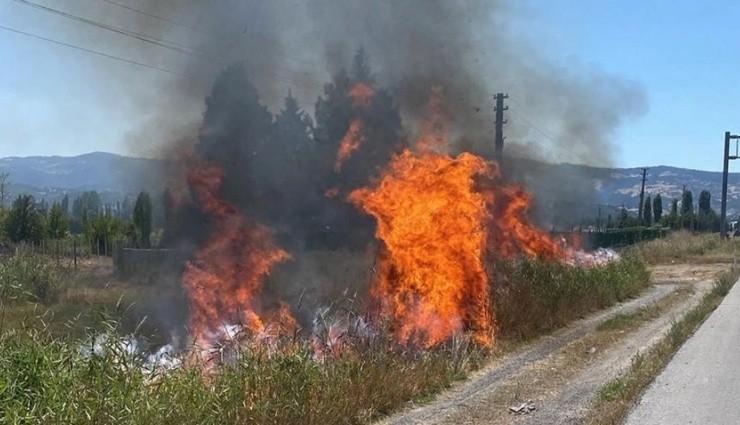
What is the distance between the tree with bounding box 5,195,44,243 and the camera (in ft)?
105

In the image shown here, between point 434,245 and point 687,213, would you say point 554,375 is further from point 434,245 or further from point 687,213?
point 687,213

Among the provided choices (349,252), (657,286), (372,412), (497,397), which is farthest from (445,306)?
(657,286)

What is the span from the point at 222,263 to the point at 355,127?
7535 millimetres

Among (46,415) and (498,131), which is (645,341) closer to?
(46,415)

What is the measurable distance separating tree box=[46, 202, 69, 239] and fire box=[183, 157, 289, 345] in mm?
20023

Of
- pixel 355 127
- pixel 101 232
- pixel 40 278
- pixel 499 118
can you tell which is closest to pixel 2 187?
pixel 101 232

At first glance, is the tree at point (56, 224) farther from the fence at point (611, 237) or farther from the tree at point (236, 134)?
the fence at point (611, 237)

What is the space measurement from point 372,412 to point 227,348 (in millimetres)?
1798

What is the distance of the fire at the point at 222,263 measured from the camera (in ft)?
50.5

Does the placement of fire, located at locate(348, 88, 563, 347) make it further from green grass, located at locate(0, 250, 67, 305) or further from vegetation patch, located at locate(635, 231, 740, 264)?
vegetation patch, located at locate(635, 231, 740, 264)

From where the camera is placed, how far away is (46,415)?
198 inches

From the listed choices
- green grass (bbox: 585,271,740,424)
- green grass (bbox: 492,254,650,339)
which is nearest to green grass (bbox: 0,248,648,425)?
green grass (bbox: 492,254,650,339)

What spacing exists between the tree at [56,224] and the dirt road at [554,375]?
2857cm

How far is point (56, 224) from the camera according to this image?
36.2 m
